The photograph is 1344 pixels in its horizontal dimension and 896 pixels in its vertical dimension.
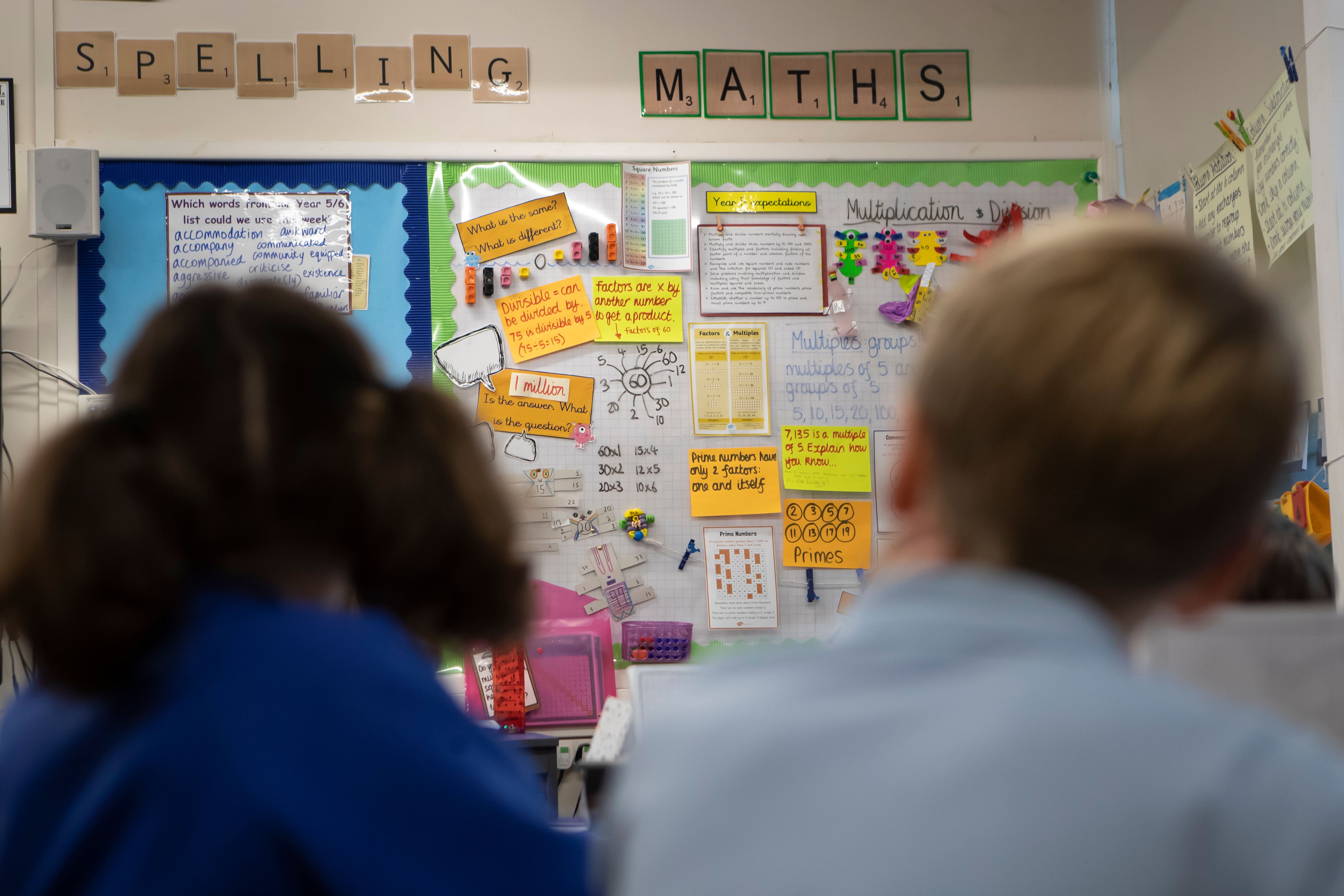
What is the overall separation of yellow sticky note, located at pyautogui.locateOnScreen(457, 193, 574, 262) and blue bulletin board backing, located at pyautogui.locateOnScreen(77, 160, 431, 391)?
4.7 inches

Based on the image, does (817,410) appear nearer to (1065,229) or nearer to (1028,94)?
(1028,94)

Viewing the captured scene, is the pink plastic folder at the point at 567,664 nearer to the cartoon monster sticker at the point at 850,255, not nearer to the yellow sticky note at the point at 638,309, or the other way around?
the yellow sticky note at the point at 638,309

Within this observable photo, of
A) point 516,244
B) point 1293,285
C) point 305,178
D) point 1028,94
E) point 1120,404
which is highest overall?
point 1028,94

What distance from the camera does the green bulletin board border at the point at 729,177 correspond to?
2.81 m

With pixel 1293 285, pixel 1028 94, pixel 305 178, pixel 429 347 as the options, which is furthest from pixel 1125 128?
pixel 305 178

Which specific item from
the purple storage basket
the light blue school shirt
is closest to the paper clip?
the purple storage basket

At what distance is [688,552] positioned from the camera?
280 cm

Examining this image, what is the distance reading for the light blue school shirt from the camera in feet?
1.24

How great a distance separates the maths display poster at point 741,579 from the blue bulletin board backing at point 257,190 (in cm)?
86

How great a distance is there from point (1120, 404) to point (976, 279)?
0.27ft

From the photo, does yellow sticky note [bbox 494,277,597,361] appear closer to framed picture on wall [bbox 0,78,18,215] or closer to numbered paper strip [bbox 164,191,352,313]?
numbered paper strip [bbox 164,191,352,313]

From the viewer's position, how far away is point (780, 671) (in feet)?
1.48

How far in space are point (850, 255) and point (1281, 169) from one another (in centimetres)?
104

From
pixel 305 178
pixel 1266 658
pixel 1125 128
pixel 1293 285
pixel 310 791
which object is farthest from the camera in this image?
pixel 1125 128
